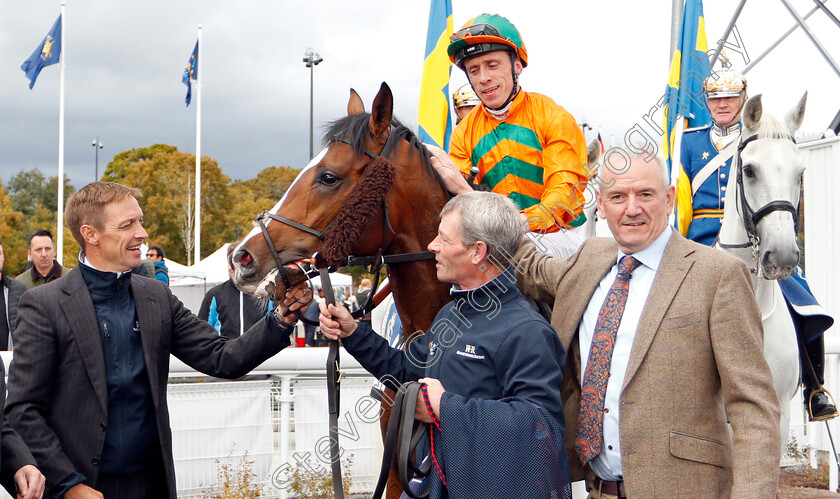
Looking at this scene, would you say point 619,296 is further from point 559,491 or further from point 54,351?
point 54,351

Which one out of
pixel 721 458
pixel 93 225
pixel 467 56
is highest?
pixel 467 56

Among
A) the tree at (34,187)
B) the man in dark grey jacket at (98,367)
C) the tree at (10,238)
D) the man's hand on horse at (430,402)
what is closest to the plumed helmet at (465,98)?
the man in dark grey jacket at (98,367)

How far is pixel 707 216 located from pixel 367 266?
3034mm

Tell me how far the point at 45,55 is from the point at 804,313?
22.5 metres

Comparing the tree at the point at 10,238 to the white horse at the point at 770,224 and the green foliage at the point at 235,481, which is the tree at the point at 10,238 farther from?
the white horse at the point at 770,224

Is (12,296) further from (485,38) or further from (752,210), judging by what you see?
(752,210)

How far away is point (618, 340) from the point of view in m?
2.17

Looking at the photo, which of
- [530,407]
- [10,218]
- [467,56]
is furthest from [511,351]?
[10,218]

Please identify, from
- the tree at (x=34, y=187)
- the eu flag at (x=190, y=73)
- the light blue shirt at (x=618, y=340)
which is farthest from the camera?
the tree at (x=34, y=187)

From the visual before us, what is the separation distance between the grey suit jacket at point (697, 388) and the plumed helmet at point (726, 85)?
12.1 feet

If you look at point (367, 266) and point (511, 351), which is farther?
point (367, 266)

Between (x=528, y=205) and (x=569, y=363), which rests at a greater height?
(x=528, y=205)

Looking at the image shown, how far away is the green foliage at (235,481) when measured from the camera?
4844mm

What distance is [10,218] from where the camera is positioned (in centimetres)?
3628
